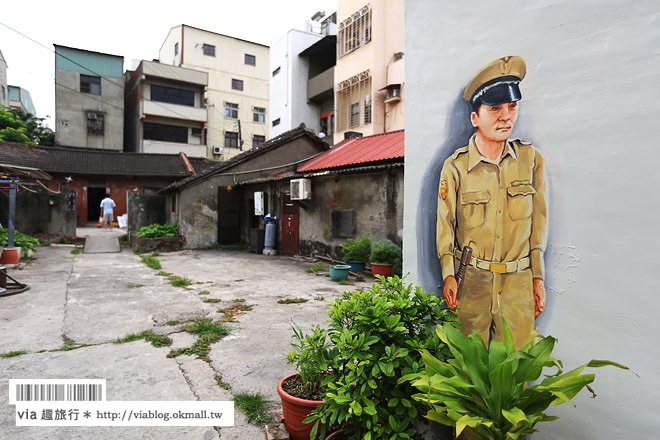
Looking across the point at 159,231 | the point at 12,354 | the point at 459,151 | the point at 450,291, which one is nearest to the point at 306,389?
the point at 450,291

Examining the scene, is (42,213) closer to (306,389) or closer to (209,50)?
(306,389)

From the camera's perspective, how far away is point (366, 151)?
10.9m

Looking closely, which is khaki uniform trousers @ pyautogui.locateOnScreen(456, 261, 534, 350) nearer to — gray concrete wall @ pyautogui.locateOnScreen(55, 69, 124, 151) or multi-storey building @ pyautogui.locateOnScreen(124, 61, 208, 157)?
multi-storey building @ pyautogui.locateOnScreen(124, 61, 208, 157)

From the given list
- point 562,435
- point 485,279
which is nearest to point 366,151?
point 485,279

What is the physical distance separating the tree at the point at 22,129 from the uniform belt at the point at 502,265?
96.0ft

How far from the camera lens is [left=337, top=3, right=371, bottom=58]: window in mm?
17125

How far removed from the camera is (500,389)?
157 cm

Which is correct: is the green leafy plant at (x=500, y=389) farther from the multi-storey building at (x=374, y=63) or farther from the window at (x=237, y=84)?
the window at (x=237, y=84)

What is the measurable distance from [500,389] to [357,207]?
8.28m

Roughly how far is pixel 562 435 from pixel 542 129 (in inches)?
66.6

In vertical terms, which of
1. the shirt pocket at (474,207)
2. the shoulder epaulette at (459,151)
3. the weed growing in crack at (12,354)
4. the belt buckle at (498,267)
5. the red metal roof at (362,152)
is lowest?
the weed growing in crack at (12,354)

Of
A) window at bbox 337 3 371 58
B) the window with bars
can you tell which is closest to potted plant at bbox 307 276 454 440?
the window with bars

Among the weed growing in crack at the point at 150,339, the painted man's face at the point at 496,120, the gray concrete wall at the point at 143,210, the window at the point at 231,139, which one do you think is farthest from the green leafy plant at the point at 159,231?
the window at the point at 231,139

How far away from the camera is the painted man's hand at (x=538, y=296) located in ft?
6.73
